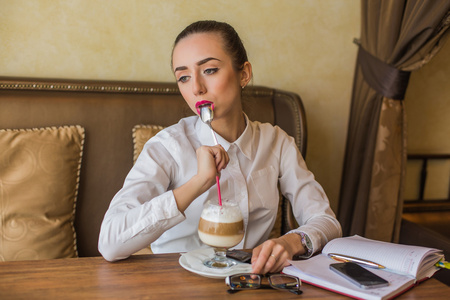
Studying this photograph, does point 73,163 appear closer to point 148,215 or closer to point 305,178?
point 148,215

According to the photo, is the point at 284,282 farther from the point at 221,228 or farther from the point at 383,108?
the point at 383,108

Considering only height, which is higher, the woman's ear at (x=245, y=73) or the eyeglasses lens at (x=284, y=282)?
the woman's ear at (x=245, y=73)

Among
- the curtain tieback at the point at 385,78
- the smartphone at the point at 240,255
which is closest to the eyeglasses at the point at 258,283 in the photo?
the smartphone at the point at 240,255

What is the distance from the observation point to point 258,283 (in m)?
1.08

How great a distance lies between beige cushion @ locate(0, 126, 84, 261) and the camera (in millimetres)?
1798

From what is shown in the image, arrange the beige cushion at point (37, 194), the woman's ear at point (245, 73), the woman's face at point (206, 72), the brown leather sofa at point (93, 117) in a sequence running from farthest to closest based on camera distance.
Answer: the brown leather sofa at point (93, 117) → the beige cushion at point (37, 194) → the woman's ear at point (245, 73) → the woman's face at point (206, 72)

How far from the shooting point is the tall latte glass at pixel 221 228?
1.18m

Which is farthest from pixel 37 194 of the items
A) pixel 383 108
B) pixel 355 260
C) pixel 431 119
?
pixel 431 119

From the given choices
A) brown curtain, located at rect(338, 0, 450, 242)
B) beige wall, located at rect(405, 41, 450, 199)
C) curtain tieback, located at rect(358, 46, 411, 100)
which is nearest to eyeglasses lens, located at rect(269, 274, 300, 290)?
brown curtain, located at rect(338, 0, 450, 242)

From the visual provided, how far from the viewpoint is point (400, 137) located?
2326 mm

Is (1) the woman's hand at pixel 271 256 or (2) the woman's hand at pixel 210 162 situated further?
(2) the woman's hand at pixel 210 162

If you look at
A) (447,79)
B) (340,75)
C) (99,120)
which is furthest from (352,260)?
(447,79)

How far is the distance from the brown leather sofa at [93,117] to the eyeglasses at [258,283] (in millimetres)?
986

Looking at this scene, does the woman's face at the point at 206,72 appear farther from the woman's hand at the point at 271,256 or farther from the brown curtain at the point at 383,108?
the brown curtain at the point at 383,108
